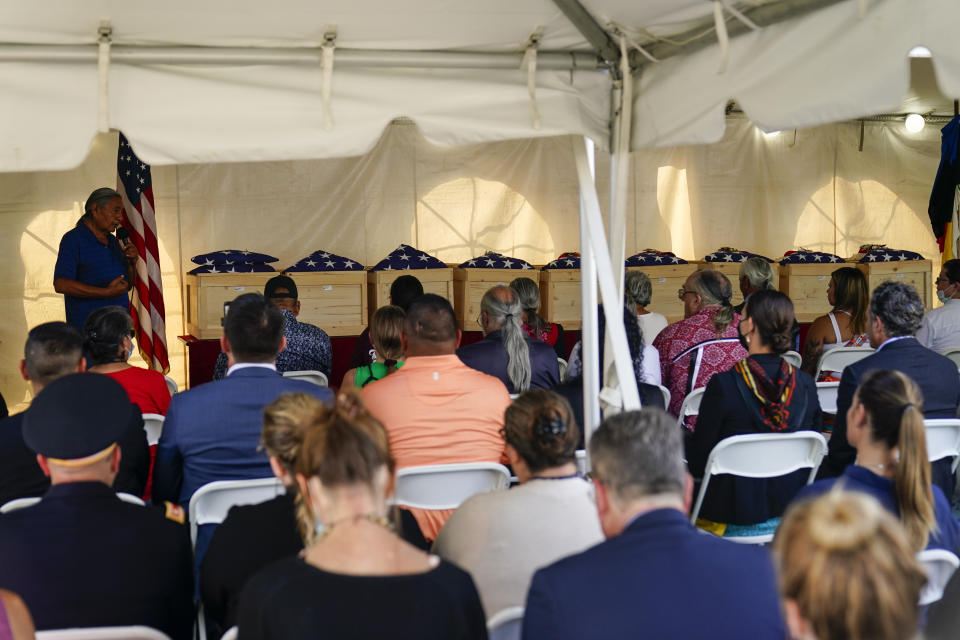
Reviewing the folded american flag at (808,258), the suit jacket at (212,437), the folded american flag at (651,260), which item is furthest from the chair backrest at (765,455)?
the folded american flag at (808,258)

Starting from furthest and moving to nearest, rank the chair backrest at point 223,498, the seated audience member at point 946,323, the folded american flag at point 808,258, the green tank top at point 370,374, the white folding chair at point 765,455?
the folded american flag at point 808,258
the seated audience member at point 946,323
the green tank top at point 370,374
the white folding chair at point 765,455
the chair backrest at point 223,498

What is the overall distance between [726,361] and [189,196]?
5162 millimetres

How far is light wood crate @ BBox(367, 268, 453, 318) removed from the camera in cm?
721

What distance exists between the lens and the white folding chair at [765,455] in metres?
3.24

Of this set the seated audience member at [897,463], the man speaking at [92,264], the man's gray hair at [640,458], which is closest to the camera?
the man's gray hair at [640,458]

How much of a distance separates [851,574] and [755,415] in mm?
2428

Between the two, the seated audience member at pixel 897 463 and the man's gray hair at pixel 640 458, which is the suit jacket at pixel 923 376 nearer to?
the seated audience member at pixel 897 463

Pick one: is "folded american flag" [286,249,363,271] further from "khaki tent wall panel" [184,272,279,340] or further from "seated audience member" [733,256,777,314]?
"seated audience member" [733,256,777,314]

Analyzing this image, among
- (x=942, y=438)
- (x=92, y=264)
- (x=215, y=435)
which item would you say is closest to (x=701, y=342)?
(x=942, y=438)

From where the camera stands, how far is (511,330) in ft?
14.5

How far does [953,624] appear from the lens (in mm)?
2021

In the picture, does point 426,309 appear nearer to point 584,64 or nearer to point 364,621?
point 584,64

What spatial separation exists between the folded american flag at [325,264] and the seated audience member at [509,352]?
9.42 ft

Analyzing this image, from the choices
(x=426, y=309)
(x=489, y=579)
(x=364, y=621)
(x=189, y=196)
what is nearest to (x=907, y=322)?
(x=426, y=309)
